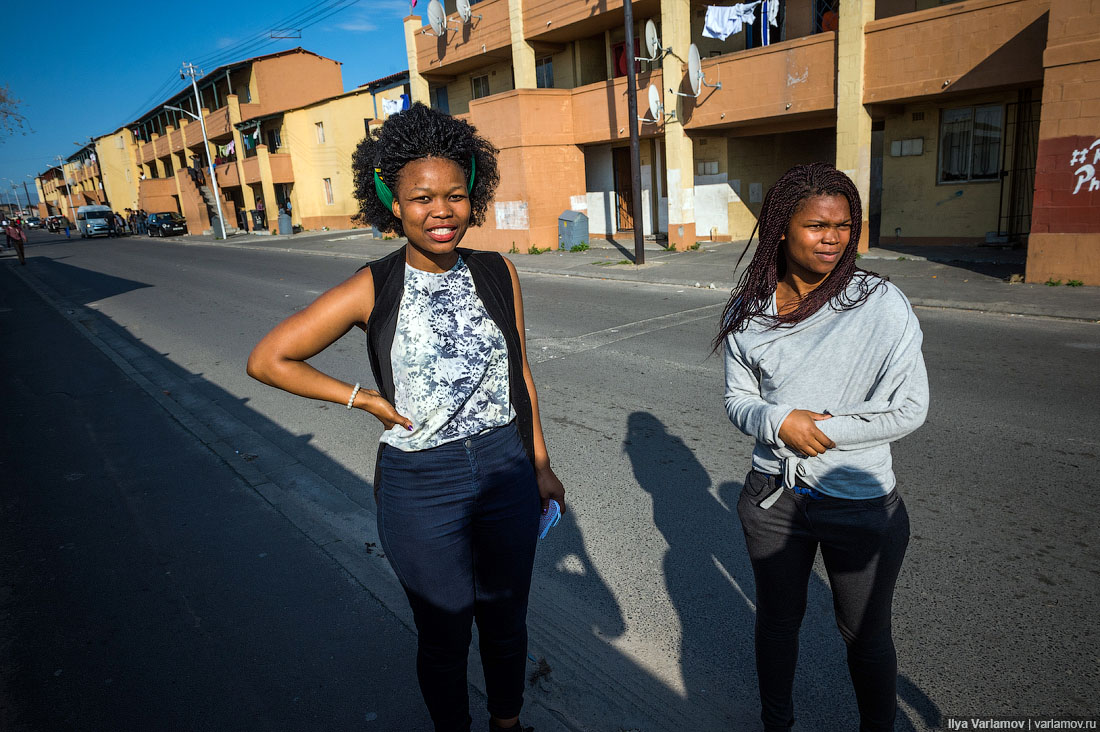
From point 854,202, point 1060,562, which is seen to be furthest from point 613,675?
point 1060,562

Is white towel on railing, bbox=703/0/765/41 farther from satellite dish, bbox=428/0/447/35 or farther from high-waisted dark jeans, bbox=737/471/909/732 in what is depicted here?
high-waisted dark jeans, bbox=737/471/909/732

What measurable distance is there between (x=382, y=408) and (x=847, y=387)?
4.36 ft

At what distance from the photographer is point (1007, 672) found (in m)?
2.49

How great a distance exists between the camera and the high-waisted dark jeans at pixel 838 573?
1.86 metres

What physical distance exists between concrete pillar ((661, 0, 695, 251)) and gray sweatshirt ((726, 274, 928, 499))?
16.1m

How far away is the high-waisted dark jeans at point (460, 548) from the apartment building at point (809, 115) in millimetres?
11156

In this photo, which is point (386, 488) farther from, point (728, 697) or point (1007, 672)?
point (1007, 672)

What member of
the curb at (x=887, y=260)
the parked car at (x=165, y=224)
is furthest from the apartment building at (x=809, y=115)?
the parked car at (x=165, y=224)

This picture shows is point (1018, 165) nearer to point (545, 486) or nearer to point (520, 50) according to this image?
point (520, 50)

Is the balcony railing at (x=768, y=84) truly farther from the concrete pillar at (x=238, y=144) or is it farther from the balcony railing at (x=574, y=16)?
the concrete pillar at (x=238, y=144)

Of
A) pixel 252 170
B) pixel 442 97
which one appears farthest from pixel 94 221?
pixel 442 97

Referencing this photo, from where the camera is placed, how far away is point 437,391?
195cm

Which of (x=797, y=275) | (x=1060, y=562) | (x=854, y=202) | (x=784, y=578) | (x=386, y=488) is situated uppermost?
(x=854, y=202)

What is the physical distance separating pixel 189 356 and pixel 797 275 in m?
8.95
